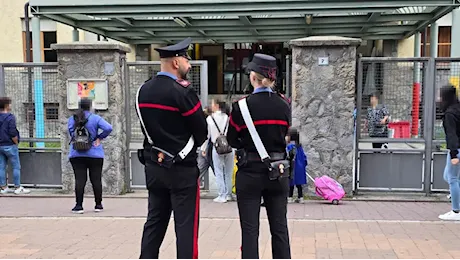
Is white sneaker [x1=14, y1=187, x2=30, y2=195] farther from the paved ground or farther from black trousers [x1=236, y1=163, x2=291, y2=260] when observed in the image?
black trousers [x1=236, y1=163, x2=291, y2=260]

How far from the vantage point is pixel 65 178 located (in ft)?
27.7

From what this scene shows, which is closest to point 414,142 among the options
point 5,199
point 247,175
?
point 247,175

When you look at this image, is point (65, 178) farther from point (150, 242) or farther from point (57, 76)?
point (150, 242)

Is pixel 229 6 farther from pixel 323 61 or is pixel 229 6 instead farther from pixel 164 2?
pixel 323 61

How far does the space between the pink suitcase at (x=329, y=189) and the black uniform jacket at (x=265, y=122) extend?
12.3 ft

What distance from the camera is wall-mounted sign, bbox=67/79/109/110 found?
8.10 m

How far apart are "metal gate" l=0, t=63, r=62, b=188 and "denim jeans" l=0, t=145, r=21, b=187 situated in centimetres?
28

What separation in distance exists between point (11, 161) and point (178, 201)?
5.82m

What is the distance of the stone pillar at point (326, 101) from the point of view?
779cm

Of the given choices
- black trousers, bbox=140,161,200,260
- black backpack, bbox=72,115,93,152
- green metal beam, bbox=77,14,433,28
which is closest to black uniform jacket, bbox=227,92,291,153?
black trousers, bbox=140,161,200,260

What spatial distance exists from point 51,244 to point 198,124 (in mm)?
3040

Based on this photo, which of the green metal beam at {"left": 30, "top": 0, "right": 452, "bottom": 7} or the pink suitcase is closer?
the pink suitcase

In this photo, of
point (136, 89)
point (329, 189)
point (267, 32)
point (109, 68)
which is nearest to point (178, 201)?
point (329, 189)

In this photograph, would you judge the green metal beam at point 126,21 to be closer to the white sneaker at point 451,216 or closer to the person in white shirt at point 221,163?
the person in white shirt at point 221,163
